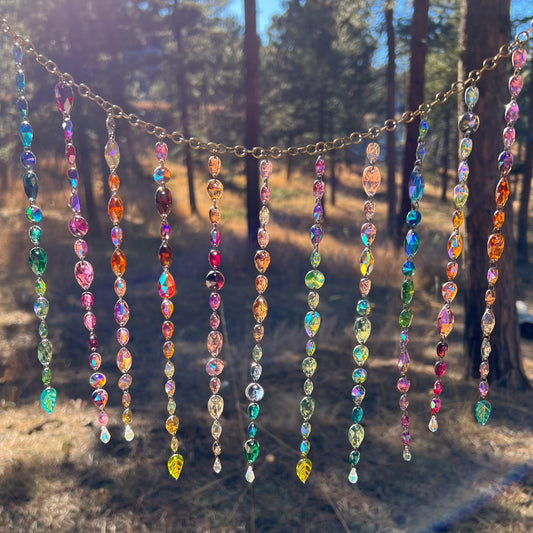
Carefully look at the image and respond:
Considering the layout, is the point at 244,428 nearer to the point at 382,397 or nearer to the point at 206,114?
the point at 382,397

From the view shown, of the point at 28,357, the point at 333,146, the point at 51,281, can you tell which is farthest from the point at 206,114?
the point at 333,146

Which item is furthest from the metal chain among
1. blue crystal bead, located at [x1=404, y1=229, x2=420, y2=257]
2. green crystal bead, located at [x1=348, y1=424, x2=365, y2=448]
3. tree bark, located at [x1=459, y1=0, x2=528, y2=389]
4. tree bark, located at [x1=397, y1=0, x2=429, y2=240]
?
tree bark, located at [x1=397, y1=0, x2=429, y2=240]

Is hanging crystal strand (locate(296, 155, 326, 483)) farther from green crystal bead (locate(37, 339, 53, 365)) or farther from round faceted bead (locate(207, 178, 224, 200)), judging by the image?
green crystal bead (locate(37, 339, 53, 365))

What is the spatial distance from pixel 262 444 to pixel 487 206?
313 centimetres

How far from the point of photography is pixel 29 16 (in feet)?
45.5

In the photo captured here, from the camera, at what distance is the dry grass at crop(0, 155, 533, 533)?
4023 mm

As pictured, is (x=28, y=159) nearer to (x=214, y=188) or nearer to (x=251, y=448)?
(x=214, y=188)

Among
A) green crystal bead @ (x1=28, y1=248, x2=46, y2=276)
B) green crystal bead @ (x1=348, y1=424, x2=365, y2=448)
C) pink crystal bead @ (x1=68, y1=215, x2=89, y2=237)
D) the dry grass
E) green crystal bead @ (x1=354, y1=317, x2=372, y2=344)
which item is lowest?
the dry grass

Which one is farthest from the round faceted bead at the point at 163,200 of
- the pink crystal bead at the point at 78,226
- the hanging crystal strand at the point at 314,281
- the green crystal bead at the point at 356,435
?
the green crystal bead at the point at 356,435

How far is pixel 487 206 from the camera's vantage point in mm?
5203

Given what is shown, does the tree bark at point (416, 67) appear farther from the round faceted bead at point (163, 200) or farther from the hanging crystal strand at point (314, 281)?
the round faceted bead at point (163, 200)

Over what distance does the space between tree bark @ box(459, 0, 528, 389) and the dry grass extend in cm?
36

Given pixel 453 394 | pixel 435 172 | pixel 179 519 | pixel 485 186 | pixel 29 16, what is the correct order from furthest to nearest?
1. pixel 435 172
2. pixel 29 16
3. pixel 453 394
4. pixel 485 186
5. pixel 179 519

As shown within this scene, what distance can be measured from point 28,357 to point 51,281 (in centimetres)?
425
